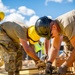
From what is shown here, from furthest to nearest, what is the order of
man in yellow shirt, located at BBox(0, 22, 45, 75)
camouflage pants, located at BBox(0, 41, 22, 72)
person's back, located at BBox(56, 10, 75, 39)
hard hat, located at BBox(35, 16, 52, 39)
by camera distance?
1. camouflage pants, located at BBox(0, 41, 22, 72)
2. man in yellow shirt, located at BBox(0, 22, 45, 75)
3. hard hat, located at BBox(35, 16, 52, 39)
4. person's back, located at BBox(56, 10, 75, 39)

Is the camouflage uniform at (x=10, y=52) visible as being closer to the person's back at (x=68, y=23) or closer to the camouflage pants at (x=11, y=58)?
the camouflage pants at (x=11, y=58)

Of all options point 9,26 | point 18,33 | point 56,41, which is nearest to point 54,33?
point 56,41

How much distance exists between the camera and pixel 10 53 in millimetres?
5211

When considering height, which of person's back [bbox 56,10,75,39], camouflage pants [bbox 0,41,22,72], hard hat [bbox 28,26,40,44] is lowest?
camouflage pants [bbox 0,41,22,72]

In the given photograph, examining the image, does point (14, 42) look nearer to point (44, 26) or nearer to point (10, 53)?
point (10, 53)

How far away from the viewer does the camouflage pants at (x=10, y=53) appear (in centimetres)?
515

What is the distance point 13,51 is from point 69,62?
1.90 m

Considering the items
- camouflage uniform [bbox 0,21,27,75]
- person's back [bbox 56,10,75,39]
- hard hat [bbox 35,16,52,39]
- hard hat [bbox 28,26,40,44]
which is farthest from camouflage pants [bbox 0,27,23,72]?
person's back [bbox 56,10,75,39]

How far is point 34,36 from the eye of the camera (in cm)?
527

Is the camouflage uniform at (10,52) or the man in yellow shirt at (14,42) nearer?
the man in yellow shirt at (14,42)

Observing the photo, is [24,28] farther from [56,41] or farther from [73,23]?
[73,23]

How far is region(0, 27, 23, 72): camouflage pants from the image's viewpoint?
5152mm

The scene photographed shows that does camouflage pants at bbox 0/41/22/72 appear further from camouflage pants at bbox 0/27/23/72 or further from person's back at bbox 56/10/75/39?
person's back at bbox 56/10/75/39

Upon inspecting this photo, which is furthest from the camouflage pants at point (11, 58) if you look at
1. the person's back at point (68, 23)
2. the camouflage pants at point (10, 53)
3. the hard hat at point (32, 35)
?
the person's back at point (68, 23)
